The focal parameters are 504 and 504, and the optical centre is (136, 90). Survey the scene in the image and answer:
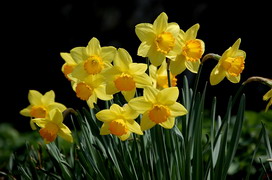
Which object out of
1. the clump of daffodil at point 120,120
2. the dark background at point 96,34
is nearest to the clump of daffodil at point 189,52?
the clump of daffodil at point 120,120

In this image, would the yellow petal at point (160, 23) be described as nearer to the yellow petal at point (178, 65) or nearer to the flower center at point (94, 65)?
the yellow petal at point (178, 65)

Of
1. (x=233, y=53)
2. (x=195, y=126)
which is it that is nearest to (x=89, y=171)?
(x=195, y=126)

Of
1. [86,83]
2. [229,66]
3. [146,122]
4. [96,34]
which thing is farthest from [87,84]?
[96,34]

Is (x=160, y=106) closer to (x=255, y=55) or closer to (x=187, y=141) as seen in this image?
(x=187, y=141)

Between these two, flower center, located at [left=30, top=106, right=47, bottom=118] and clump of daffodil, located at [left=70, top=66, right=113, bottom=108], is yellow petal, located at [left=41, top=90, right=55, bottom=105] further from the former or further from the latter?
clump of daffodil, located at [left=70, top=66, right=113, bottom=108]

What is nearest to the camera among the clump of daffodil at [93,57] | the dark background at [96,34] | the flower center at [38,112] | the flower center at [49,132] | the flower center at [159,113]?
the flower center at [159,113]

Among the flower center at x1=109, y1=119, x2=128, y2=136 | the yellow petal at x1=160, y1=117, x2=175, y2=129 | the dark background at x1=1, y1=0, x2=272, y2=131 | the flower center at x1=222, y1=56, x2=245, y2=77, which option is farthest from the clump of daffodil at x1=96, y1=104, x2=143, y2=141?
the dark background at x1=1, y1=0, x2=272, y2=131

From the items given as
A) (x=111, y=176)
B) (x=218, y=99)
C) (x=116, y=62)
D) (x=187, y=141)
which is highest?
(x=116, y=62)
